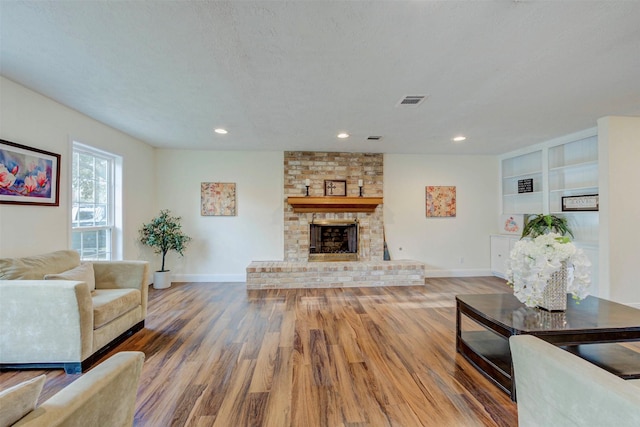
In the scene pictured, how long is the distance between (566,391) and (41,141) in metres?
4.39

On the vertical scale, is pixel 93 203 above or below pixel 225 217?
above

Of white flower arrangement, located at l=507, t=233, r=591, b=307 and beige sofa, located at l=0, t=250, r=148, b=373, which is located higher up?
white flower arrangement, located at l=507, t=233, r=591, b=307

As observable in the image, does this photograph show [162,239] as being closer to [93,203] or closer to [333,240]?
[93,203]

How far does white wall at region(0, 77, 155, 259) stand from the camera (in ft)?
8.07

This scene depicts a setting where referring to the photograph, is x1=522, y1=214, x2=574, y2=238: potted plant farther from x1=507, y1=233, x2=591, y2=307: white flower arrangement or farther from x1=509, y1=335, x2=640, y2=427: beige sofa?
x1=509, y1=335, x2=640, y2=427: beige sofa

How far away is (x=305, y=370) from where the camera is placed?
2.14 metres

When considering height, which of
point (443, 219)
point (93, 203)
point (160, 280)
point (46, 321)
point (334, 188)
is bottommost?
point (160, 280)

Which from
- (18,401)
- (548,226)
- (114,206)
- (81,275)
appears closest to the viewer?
(18,401)

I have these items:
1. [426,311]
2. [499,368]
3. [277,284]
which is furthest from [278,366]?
[277,284]

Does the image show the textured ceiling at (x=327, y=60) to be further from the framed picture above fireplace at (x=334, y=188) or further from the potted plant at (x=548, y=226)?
the framed picture above fireplace at (x=334, y=188)

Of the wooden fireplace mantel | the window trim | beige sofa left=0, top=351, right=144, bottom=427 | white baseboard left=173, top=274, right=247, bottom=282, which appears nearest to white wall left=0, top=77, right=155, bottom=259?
the window trim

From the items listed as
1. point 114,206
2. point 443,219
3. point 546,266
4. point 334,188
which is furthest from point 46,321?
point 443,219

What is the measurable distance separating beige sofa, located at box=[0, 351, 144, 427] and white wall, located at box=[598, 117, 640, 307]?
492cm

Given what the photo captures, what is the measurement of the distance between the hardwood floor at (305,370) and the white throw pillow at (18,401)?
1012 mm
